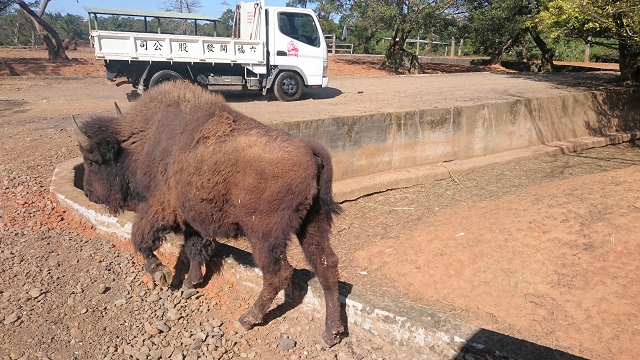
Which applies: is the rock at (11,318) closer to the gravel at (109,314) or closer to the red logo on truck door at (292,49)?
the gravel at (109,314)

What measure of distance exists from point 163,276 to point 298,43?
373 inches

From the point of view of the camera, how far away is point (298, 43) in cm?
1243

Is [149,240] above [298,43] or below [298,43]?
below

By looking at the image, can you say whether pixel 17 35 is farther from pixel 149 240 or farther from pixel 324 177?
pixel 324 177

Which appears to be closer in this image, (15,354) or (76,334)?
(15,354)

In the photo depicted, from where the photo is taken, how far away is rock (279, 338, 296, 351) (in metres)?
3.58

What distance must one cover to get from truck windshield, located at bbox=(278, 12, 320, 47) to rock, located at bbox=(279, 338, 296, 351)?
33.1ft

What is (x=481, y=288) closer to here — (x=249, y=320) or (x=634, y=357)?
(x=634, y=357)

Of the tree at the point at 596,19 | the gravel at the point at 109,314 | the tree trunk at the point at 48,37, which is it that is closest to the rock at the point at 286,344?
the gravel at the point at 109,314

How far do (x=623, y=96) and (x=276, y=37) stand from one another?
10223mm

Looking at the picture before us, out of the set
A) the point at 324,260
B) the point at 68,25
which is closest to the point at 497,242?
the point at 324,260

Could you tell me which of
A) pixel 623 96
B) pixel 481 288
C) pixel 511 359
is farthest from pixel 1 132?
pixel 623 96

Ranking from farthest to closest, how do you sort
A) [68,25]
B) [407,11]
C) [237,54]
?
1. [68,25]
2. [407,11]
3. [237,54]

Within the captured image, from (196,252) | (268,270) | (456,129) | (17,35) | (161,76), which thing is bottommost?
(196,252)
